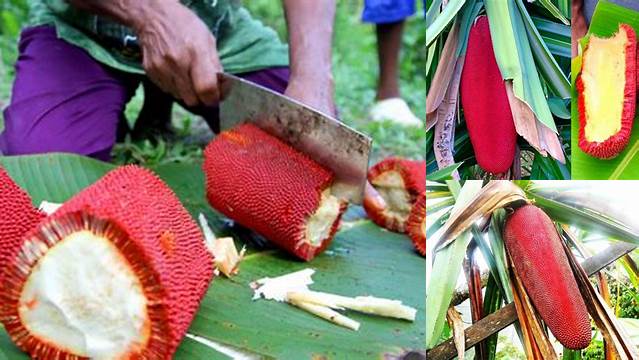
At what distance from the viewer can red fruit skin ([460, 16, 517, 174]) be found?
0.78m

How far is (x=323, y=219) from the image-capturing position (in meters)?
1.53

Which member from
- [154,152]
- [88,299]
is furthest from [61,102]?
[88,299]

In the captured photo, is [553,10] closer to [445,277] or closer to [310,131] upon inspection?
[445,277]

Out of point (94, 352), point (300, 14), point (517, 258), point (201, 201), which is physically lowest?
point (94, 352)

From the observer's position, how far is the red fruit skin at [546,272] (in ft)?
2.52

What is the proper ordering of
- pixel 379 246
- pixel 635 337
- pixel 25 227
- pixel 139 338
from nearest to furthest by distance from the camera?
pixel 635 337 → pixel 139 338 → pixel 25 227 → pixel 379 246

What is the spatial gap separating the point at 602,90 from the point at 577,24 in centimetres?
7

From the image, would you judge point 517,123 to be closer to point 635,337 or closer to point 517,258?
point 517,258

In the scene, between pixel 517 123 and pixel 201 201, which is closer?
pixel 517 123

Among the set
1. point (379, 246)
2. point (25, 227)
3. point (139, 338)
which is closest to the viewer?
point (139, 338)

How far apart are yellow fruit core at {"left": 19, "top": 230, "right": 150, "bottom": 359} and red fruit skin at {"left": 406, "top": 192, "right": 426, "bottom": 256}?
0.82 meters

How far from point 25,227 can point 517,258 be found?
0.74m

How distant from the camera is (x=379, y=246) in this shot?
1.69 meters

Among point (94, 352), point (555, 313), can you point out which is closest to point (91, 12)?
point (94, 352)
